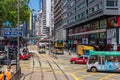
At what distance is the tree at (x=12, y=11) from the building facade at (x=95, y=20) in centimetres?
1718

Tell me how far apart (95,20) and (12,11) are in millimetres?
34255

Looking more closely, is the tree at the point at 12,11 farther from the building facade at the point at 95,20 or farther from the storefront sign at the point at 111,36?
the storefront sign at the point at 111,36

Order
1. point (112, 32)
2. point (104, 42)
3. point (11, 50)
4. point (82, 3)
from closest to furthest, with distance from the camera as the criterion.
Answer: point (11, 50) → point (112, 32) → point (104, 42) → point (82, 3)

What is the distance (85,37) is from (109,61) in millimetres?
58212

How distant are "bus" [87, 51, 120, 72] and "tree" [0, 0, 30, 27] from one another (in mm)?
16348

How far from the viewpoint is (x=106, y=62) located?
4184cm

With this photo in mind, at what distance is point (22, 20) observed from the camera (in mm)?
67875

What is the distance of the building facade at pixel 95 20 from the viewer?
72625 millimetres

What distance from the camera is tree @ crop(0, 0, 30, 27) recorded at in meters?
50.5

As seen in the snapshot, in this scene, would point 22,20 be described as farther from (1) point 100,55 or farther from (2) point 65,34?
(2) point 65,34

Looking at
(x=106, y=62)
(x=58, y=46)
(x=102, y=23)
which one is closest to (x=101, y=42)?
(x=102, y=23)

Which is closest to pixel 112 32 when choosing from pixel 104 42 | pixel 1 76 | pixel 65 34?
pixel 104 42

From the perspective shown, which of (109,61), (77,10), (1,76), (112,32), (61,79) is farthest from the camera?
(77,10)

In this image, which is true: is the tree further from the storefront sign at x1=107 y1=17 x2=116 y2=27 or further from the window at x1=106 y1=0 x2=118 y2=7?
the storefront sign at x1=107 y1=17 x2=116 y2=27
